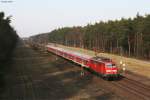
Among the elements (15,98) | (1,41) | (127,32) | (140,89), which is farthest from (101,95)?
(127,32)

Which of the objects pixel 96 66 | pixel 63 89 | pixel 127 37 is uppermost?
pixel 127 37

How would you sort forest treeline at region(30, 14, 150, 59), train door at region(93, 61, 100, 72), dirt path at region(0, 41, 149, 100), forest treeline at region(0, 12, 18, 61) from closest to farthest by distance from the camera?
1. dirt path at region(0, 41, 149, 100)
2. train door at region(93, 61, 100, 72)
3. forest treeline at region(0, 12, 18, 61)
4. forest treeline at region(30, 14, 150, 59)

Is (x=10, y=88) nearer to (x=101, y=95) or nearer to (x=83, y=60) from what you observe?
(x=101, y=95)

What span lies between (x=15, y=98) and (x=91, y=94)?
6886 millimetres

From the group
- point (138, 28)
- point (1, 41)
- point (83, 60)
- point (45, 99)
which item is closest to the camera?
point (45, 99)

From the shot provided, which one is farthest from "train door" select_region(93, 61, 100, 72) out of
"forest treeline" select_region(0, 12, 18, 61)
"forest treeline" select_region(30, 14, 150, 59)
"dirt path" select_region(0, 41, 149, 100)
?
"forest treeline" select_region(30, 14, 150, 59)

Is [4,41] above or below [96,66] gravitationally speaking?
above

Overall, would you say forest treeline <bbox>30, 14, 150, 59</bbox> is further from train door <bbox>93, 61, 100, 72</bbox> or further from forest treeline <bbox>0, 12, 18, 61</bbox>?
train door <bbox>93, 61, 100, 72</bbox>

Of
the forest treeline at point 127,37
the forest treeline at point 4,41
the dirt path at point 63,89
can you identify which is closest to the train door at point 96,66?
the dirt path at point 63,89

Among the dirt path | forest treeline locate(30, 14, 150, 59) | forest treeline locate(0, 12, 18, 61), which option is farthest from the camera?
forest treeline locate(30, 14, 150, 59)

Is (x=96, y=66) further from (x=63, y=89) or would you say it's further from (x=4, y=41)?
(x=4, y=41)

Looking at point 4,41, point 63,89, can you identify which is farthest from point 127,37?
point 63,89

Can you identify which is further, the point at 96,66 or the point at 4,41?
the point at 4,41

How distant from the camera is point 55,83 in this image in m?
37.2
